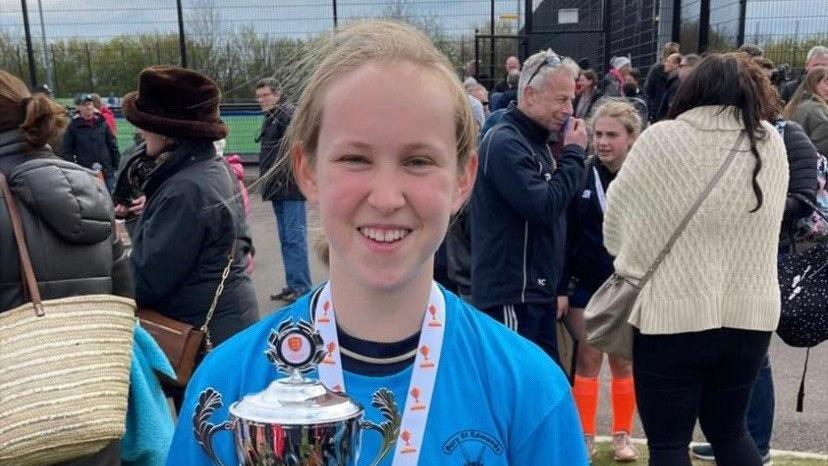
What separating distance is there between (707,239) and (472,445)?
190 centimetres

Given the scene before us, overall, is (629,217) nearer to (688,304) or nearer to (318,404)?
(688,304)

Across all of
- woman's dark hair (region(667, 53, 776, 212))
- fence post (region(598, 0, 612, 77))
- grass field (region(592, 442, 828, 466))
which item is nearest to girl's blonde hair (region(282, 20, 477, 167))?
woman's dark hair (region(667, 53, 776, 212))

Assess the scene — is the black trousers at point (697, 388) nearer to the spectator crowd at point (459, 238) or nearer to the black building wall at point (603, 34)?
the spectator crowd at point (459, 238)

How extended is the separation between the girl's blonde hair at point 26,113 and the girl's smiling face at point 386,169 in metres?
1.67

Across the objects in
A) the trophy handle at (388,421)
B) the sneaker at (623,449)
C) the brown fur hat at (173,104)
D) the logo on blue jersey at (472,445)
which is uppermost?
the brown fur hat at (173,104)

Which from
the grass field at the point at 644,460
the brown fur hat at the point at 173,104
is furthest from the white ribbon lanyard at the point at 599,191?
the brown fur hat at the point at 173,104

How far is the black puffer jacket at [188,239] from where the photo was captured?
3.13 m

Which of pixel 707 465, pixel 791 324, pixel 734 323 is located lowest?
pixel 707 465

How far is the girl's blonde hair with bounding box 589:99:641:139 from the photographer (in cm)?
396

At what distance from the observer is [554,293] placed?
3.55 m

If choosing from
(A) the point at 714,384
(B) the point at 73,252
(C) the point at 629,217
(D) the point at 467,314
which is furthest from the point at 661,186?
(B) the point at 73,252

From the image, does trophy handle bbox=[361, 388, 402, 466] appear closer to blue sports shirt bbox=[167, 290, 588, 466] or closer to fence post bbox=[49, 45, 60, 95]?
blue sports shirt bbox=[167, 290, 588, 466]

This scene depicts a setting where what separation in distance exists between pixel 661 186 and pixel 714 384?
799mm

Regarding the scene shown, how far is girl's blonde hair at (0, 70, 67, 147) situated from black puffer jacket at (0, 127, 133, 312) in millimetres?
97
